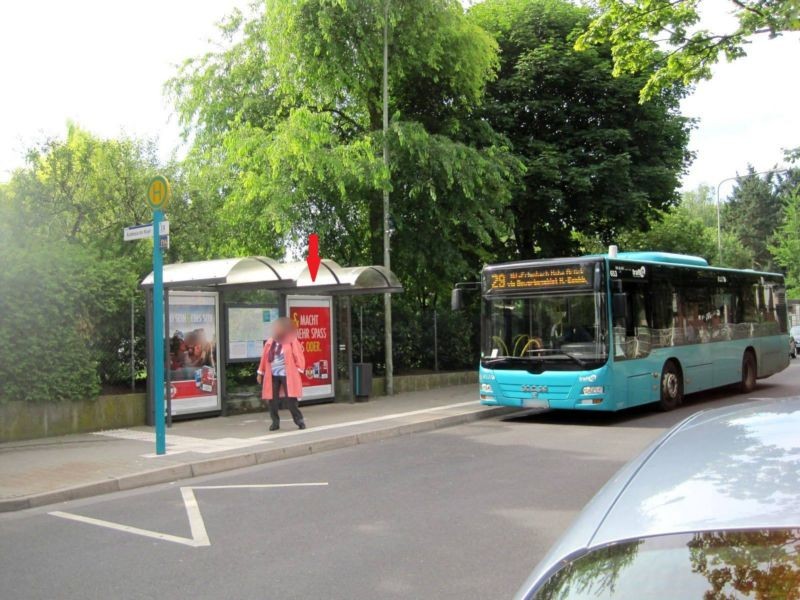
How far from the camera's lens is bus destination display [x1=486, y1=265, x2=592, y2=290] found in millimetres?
12656

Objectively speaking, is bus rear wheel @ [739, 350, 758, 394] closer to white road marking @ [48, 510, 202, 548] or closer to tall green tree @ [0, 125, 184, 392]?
tall green tree @ [0, 125, 184, 392]

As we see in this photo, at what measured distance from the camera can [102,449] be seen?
10.5 meters

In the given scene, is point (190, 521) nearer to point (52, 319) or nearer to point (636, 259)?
point (52, 319)

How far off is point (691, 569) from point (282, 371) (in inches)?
421

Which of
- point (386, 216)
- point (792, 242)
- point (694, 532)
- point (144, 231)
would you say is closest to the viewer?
point (694, 532)

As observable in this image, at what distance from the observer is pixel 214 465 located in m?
9.45

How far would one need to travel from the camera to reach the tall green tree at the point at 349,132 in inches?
652

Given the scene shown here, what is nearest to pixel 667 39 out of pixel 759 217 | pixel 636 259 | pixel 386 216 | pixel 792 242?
pixel 636 259

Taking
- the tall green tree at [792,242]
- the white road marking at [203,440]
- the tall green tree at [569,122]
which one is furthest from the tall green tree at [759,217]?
the white road marking at [203,440]

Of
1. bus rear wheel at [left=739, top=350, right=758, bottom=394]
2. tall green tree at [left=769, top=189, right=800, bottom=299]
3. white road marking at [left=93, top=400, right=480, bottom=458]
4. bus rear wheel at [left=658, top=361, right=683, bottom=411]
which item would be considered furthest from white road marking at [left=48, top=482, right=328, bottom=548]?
tall green tree at [left=769, top=189, right=800, bottom=299]

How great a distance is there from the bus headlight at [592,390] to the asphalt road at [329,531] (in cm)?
184

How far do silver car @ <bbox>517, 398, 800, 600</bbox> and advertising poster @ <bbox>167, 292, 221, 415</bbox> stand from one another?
11.6 m

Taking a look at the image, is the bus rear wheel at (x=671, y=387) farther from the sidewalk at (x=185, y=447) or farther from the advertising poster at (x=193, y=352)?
the advertising poster at (x=193, y=352)

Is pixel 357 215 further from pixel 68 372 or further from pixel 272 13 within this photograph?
pixel 68 372
